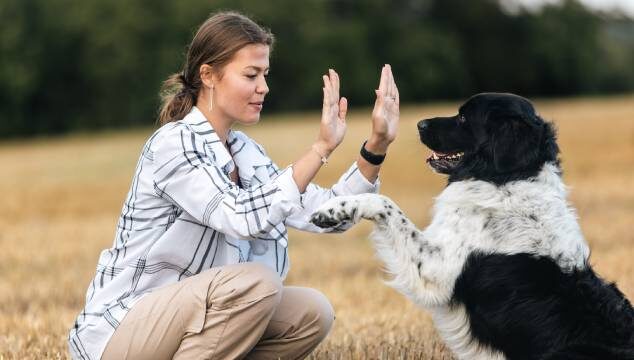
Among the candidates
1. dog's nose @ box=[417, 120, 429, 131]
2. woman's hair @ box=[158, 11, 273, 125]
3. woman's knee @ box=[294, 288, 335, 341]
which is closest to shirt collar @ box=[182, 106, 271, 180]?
woman's hair @ box=[158, 11, 273, 125]

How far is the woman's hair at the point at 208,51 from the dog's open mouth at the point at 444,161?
1.04m

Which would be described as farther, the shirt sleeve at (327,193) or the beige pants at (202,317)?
the shirt sleeve at (327,193)

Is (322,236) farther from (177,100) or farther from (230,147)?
(177,100)

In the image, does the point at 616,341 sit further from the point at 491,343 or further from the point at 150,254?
the point at 150,254

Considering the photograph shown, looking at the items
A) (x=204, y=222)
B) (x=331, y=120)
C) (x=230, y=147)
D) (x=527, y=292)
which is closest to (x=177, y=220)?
(x=204, y=222)

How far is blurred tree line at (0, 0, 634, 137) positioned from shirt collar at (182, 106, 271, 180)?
4417 cm

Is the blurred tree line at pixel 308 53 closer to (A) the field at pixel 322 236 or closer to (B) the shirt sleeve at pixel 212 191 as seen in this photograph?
(A) the field at pixel 322 236

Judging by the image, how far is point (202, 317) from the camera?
3.94 m

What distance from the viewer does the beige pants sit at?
3.93 meters

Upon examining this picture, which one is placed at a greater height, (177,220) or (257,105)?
(257,105)

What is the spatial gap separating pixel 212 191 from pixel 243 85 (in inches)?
23.1

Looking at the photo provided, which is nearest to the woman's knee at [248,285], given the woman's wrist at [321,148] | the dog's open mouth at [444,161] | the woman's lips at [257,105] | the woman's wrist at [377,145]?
the woman's wrist at [321,148]

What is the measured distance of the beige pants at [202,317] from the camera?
3934mm

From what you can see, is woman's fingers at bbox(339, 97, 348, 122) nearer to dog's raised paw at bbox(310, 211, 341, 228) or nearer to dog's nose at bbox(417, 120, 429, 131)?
dog's raised paw at bbox(310, 211, 341, 228)
